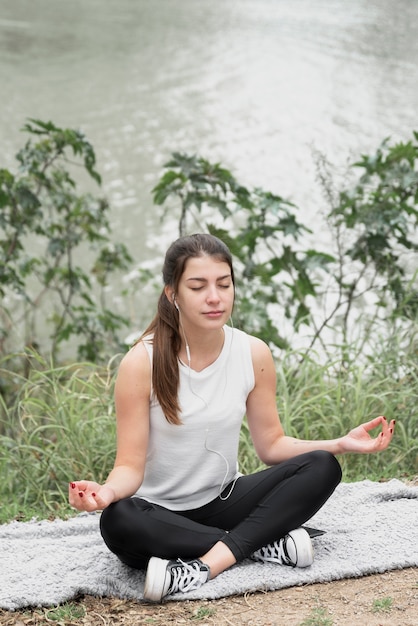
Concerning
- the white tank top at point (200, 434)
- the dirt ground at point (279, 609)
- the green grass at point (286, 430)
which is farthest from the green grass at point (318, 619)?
the green grass at point (286, 430)

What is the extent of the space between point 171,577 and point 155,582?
44mm

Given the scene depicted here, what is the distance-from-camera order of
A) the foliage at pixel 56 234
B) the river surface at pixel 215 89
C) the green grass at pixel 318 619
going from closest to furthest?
the green grass at pixel 318 619 → the foliage at pixel 56 234 → the river surface at pixel 215 89

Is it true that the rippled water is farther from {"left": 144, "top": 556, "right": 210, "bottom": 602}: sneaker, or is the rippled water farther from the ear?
{"left": 144, "top": 556, "right": 210, "bottom": 602}: sneaker

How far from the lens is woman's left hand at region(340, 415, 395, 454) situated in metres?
2.13

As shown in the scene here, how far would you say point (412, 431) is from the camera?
3137 mm

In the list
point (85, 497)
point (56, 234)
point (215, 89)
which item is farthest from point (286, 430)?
point (215, 89)

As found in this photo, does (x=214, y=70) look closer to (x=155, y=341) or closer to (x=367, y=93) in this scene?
(x=367, y=93)

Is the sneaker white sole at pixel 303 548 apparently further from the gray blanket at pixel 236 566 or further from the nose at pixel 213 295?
the nose at pixel 213 295

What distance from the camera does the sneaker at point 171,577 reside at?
2082 millimetres

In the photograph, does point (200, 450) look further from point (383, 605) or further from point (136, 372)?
point (383, 605)

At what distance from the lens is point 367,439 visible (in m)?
2.22

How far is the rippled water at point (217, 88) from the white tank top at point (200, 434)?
11.0 ft

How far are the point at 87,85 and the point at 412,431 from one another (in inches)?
221

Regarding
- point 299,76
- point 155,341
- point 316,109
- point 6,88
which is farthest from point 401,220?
point 6,88
